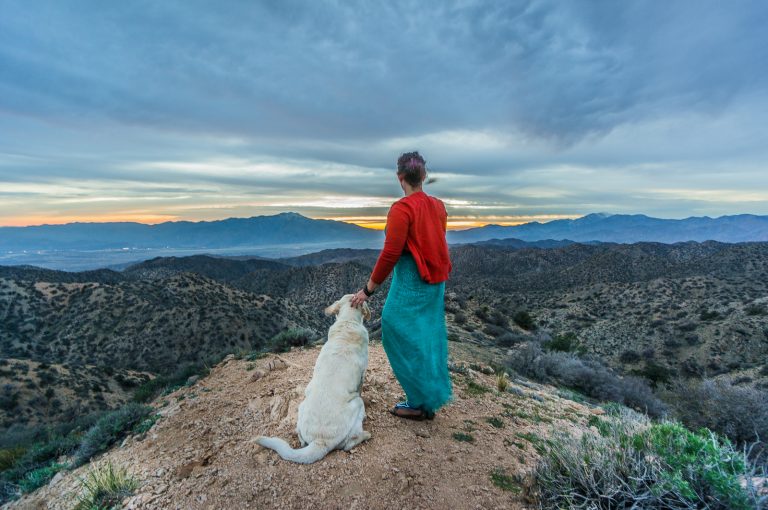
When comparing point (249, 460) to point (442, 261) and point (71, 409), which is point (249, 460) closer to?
point (442, 261)

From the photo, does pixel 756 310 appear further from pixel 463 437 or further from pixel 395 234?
pixel 395 234

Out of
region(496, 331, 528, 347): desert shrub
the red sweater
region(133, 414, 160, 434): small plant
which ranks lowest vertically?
region(496, 331, 528, 347): desert shrub

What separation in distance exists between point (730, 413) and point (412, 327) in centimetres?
719

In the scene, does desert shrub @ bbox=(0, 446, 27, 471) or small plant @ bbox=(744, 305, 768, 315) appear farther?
small plant @ bbox=(744, 305, 768, 315)

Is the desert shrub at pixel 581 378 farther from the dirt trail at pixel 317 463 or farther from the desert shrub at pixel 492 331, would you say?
the desert shrub at pixel 492 331

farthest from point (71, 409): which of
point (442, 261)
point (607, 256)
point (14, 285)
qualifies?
point (607, 256)

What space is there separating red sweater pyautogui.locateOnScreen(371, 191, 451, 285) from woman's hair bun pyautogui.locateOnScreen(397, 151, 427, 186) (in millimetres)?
147

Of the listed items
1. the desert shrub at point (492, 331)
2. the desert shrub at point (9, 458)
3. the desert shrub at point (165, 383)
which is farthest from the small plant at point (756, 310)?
the desert shrub at point (9, 458)

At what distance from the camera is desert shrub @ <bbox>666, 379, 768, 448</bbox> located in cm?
631

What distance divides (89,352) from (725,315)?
135ft

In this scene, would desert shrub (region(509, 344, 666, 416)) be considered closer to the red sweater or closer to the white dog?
the red sweater

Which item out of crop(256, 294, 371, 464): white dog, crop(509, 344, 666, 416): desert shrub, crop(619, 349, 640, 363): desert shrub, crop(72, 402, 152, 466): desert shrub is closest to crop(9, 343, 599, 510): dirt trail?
crop(256, 294, 371, 464): white dog

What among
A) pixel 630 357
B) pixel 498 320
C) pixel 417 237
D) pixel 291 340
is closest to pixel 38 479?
pixel 291 340

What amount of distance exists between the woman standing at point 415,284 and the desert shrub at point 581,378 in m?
7.03
